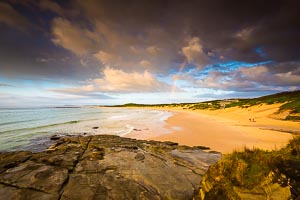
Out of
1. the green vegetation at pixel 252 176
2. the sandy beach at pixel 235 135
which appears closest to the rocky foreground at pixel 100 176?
the green vegetation at pixel 252 176

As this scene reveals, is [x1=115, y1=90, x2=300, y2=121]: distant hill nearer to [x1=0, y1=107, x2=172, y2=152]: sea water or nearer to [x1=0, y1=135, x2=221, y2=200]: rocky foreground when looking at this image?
[x1=0, y1=107, x2=172, y2=152]: sea water

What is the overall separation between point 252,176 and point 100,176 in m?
4.28

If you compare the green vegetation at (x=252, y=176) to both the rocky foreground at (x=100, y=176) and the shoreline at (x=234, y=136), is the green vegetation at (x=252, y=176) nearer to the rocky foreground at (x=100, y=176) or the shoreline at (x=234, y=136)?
the shoreline at (x=234, y=136)

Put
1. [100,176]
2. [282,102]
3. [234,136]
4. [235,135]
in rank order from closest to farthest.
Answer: [100,176] → [234,136] → [235,135] → [282,102]

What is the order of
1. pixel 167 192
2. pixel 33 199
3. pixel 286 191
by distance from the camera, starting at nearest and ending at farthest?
pixel 286 191
pixel 33 199
pixel 167 192

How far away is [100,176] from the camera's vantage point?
564cm

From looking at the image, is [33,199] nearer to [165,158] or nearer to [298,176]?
[165,158]

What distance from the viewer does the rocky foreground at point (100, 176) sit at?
4809 mm

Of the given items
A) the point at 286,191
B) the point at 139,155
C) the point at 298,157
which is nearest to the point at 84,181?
the point at 139,155

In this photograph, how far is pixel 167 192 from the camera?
5043 mm

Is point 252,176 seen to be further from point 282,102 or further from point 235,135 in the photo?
point 282,102

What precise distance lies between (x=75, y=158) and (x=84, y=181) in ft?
7.59

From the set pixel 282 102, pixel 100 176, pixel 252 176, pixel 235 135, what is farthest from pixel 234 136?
pixel 282 102

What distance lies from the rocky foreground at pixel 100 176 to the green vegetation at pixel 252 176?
50.3 inches
